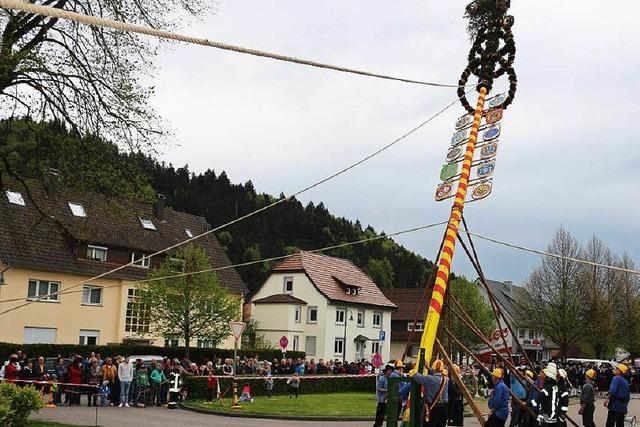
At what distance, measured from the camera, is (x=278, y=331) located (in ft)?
185

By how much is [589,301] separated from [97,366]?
117 ft

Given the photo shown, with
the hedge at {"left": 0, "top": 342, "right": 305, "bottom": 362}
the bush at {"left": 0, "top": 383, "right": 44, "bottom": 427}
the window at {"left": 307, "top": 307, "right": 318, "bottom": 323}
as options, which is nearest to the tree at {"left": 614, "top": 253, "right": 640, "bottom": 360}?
the window at {"left": 307, "top": 307, "right": 318, "bottom": 323}

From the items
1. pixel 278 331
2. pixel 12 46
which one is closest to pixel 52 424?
pixel 12 46

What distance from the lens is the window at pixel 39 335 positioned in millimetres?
38062

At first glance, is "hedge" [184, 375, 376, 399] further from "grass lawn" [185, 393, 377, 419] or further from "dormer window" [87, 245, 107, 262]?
"dormer window" [87, 245, 107, 262]

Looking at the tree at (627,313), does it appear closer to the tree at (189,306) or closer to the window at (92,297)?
the tree at (189,306)

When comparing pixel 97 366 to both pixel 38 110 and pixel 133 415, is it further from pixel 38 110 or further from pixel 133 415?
pixel 38 110

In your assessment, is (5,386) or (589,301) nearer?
(5,386)

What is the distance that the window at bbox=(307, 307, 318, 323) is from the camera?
183 feet

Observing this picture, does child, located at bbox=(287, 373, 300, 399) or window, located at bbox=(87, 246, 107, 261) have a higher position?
window, located at bbox=(87, 246, 107, 261)

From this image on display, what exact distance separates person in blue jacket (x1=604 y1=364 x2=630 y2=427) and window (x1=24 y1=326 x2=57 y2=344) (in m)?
29.6

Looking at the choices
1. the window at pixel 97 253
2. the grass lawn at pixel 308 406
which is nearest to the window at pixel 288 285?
the window at pixel 97 253

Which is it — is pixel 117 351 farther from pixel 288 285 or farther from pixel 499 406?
pixel 499 406

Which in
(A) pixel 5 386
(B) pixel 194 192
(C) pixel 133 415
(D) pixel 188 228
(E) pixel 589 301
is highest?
(B) pixel 194 192
